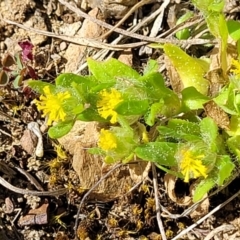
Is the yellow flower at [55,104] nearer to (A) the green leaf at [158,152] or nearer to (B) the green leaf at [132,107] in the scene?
(B) the green leaf at [132,107]

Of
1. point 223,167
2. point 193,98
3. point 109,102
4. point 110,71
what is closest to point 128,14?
point 110,71

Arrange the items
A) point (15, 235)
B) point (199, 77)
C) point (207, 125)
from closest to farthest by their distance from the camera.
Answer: point (207, 125) → point (199, 77) → point (15, 235)

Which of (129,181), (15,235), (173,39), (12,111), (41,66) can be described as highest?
(173,39)

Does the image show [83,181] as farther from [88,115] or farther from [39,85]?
[39,85]

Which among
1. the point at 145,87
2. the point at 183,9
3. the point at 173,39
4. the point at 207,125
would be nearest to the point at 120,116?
the point at 145,87

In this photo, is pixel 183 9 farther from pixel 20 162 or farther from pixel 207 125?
pixel 20 162

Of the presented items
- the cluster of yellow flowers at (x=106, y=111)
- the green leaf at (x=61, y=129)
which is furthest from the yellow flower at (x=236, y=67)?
the green leaf at (x=61, y=129)

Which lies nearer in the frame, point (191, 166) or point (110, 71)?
point (191, 166)

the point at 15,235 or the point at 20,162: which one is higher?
the point at 20,162
